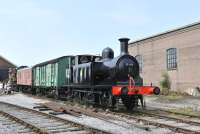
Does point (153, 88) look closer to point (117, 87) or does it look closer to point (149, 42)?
point (117, 87)

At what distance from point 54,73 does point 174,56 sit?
44.4ft

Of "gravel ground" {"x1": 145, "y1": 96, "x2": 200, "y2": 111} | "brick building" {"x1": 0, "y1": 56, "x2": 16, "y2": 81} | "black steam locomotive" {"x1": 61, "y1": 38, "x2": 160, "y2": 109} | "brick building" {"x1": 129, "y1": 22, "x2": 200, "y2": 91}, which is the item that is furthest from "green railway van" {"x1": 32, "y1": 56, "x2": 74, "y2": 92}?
"brick building" {"x1": 0, "y1": 56, "x2": 16, "y2": 81}

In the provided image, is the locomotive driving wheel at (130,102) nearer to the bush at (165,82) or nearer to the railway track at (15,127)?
the railway track at (15,127)

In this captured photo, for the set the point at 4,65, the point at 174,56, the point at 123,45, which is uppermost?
the point at 4,65

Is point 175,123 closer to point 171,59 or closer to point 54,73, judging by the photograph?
point 54,73

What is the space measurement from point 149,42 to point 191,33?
7.33 metres

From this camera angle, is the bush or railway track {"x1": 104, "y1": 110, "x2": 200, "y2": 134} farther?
the bush

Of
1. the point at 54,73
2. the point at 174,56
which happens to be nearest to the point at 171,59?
the point at 174,56

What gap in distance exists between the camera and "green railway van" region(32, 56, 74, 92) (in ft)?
75.6

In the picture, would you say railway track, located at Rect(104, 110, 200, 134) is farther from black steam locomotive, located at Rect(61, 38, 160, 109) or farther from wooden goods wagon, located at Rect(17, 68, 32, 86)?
wooden goods wagon, located at Rect(17, 68, 32, 86)

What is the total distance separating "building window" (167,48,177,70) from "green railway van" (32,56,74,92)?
12322mm

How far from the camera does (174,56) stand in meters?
34.4

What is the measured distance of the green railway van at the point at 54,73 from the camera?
75.6 feet

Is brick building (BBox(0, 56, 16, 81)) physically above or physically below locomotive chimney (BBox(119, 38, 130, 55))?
above
